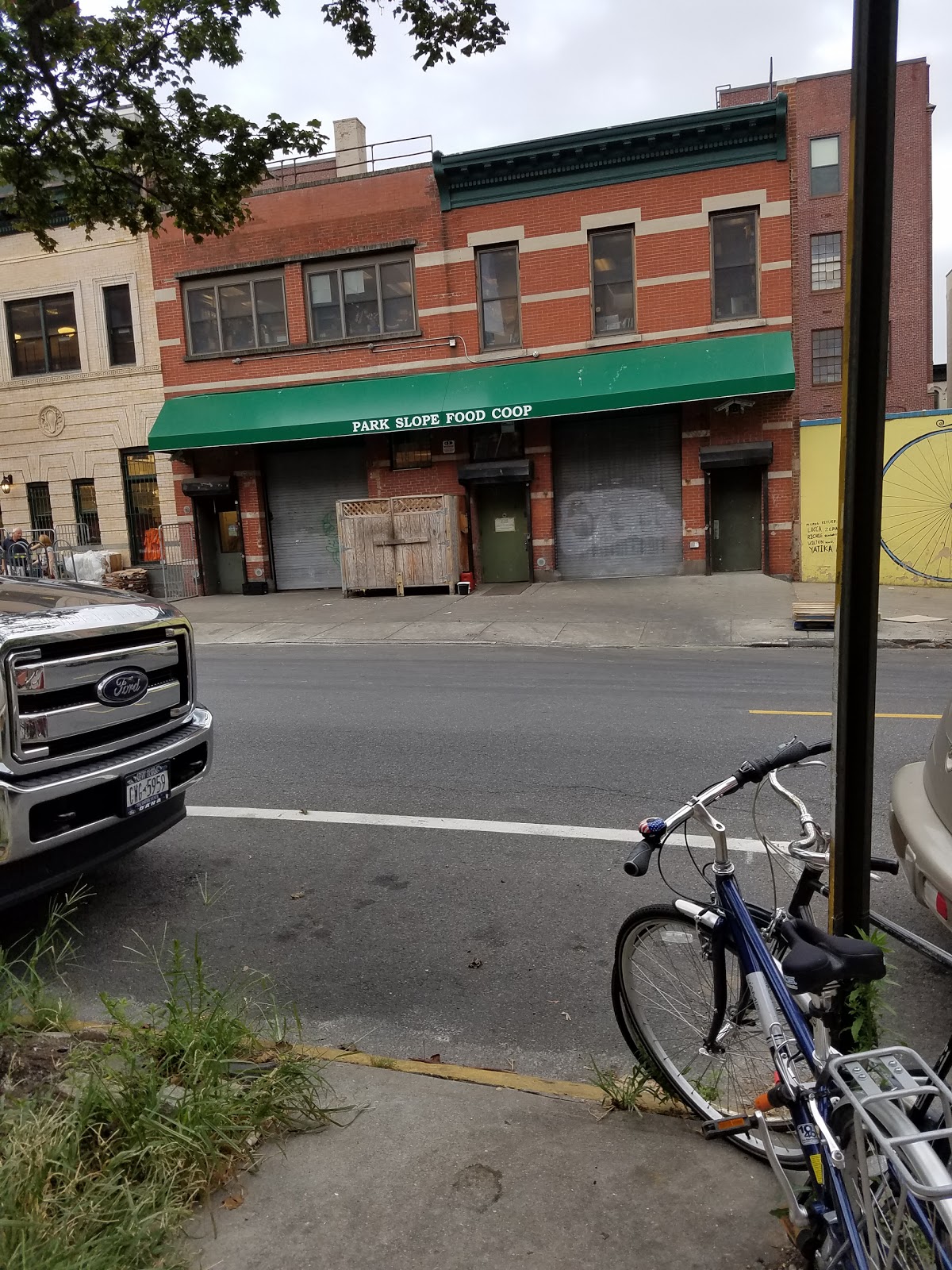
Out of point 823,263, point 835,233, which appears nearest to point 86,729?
point 835,233

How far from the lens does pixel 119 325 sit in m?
21.6

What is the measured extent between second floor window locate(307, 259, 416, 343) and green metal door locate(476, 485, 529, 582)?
13.0 feet

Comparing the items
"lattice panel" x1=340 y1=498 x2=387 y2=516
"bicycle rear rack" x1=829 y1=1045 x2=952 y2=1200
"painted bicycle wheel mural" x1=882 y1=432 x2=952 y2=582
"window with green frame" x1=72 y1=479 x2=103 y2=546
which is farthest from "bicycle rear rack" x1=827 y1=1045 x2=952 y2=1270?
"window with green frame" x1=72 y1=479 x2=103 y2=546

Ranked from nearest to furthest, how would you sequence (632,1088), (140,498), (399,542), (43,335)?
1. (632,1088)
2. (399,542)
3. (140,498)
4. (43,335)

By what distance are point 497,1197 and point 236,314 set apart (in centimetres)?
2057

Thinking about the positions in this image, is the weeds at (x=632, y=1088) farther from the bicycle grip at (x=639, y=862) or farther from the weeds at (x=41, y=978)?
the weeds at (x=41, y=978)

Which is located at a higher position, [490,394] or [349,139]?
[349,139]

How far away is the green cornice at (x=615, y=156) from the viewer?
17.3 metres

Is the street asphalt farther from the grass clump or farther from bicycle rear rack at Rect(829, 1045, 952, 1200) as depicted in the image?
bicycle rear rack at Rect(829, 1045, 952, 1200)

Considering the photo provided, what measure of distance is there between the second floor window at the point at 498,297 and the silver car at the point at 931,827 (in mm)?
16742

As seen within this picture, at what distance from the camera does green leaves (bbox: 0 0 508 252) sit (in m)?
6.89

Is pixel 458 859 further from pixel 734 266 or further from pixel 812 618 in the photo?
pixel 734 266

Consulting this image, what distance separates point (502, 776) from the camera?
6.50m

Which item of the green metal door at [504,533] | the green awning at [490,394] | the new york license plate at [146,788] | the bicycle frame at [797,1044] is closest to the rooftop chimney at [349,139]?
the green awning at [490,394]
